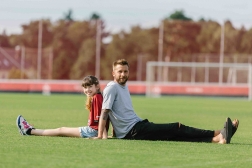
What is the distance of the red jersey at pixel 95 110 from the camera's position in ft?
40.4

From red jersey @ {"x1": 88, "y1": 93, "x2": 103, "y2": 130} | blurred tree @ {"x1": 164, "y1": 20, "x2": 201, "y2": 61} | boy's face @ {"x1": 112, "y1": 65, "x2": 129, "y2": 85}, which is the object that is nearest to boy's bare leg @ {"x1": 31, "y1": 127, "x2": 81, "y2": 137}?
red jersey @ {"x1": 88, "y1": 93, "x2": 103, "y2": 130}

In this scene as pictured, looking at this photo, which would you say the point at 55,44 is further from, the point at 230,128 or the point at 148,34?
the point at 230,128

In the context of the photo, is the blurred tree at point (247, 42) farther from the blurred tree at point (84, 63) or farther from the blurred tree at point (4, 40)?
the blurred tree at point (4, 40)

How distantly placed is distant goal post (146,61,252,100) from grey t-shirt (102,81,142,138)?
40.6 metres

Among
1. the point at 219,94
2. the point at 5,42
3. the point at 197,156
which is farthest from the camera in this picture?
the point at 5,42

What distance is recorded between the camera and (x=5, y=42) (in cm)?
5834

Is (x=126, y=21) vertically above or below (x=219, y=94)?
above

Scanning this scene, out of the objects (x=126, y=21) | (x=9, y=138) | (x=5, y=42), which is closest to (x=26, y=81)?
(x=5, y=42)

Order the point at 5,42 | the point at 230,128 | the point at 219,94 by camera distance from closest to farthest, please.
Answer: the point at 230,128 < the point at 219,94 < the point at 5,42

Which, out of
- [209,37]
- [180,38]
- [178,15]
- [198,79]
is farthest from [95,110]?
[178,15]

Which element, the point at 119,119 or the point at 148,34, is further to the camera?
the point at 148,34

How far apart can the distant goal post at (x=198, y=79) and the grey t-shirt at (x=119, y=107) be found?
40614 millimetres

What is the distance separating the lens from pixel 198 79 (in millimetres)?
56062

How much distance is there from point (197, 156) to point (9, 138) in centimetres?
350
